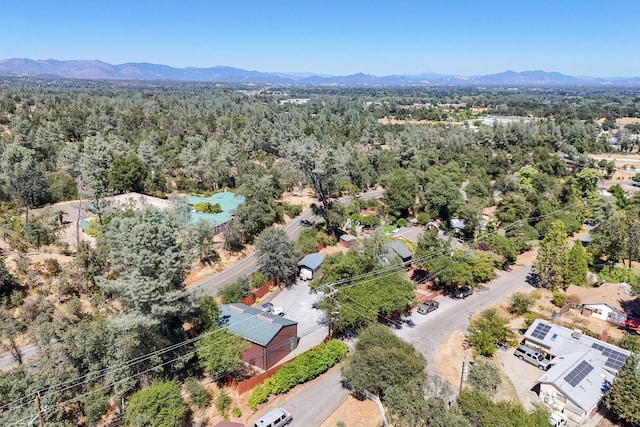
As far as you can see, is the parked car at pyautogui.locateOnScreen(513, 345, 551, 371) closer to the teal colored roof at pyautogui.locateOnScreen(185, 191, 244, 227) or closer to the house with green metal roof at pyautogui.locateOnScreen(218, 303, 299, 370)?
the house with green metal roof at pyautogui.locateOnScreen(218, 303, 299, 370)

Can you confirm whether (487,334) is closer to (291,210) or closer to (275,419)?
(275,419)

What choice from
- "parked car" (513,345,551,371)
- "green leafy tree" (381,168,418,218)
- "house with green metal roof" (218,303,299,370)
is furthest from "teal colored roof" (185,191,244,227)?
"parked car" (513,345,551,371)

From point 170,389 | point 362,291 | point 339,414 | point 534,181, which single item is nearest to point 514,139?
point 534,181

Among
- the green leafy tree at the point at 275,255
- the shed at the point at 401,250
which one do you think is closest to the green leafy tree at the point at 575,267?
the shed at the point at 401,250

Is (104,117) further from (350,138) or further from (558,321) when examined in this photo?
(558,321)

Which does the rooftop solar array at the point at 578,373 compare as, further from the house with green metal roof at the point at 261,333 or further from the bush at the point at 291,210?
the bush at the point at 291,210
